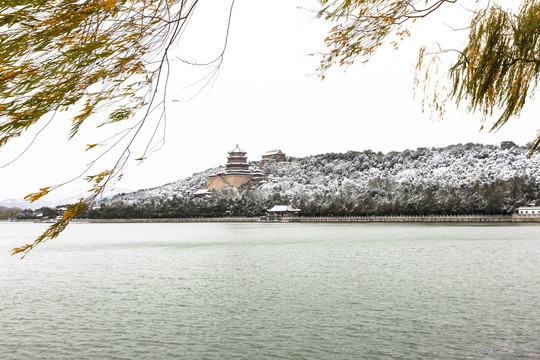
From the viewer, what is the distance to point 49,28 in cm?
286

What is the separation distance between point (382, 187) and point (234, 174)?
104 ft

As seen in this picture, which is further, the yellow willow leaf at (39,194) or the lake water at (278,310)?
the lake water at (278,310)

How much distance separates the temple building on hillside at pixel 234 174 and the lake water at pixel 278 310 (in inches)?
3003

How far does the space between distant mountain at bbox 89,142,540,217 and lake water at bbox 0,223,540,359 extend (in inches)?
1634

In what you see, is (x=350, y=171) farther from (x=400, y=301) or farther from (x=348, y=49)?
(x=348, y=49)

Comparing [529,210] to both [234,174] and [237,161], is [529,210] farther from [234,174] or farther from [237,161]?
[237,161]

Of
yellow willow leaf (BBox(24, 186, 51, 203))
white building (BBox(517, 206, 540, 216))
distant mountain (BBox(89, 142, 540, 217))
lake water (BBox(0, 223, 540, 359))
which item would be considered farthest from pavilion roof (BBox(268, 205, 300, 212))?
yellow willow leaf (BBox(24, 186, 51, 203))

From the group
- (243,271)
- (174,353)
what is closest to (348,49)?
(174,353)

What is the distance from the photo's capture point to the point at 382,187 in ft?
255

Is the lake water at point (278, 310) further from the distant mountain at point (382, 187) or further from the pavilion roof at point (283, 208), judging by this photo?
the pavilion roof at point (283, 208)

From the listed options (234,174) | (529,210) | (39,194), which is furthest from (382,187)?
(39,194)

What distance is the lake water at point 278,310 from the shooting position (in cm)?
806

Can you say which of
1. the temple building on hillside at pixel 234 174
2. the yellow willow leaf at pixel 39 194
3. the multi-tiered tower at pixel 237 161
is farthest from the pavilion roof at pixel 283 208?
the yellow willow leaf at pixel 39 194

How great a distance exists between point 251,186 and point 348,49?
91435mm
